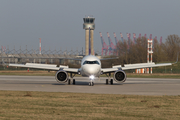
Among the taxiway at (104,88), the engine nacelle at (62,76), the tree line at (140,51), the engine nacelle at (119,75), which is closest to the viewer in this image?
the taxiway at (104,88)

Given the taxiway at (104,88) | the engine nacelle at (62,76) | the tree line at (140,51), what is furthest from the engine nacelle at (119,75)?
the tree line at (140,51)

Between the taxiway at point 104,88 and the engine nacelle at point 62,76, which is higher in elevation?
the engine nacelle at point 62,76

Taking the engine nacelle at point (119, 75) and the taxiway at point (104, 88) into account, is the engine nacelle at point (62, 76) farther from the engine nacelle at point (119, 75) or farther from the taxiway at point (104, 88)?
the engine nacelle at point (119, 75)

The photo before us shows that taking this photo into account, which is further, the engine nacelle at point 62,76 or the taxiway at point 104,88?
the engine nacelle at point 62,76

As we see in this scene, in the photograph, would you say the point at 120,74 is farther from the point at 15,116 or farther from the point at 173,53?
the point at 173,53

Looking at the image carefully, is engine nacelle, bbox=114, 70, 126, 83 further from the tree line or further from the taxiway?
the tree line

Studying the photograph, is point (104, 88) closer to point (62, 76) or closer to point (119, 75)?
point (119, 75)

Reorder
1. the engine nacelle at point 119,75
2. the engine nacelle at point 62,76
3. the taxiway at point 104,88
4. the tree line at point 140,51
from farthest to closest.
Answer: the tree line at point 140,51, the engine nacelle at point 119,75, the engine nacelle at point 62,76, the taxiway at point 104,88

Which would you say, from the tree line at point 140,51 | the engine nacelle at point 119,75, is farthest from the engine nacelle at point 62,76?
the tree line at point 140,51

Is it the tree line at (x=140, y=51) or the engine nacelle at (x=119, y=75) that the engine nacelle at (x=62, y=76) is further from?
the tree line at (x=140, y=51)

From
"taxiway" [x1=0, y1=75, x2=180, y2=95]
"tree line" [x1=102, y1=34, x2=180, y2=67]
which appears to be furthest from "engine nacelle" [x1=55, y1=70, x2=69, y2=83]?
"tree line" [x1=102, y1=34, x2=180, y2=67]

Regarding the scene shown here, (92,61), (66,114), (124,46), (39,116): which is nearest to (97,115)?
(66,114)

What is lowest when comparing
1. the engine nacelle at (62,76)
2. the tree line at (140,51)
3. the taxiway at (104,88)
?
the taxiway at (104,88)

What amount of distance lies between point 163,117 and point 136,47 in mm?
115139
